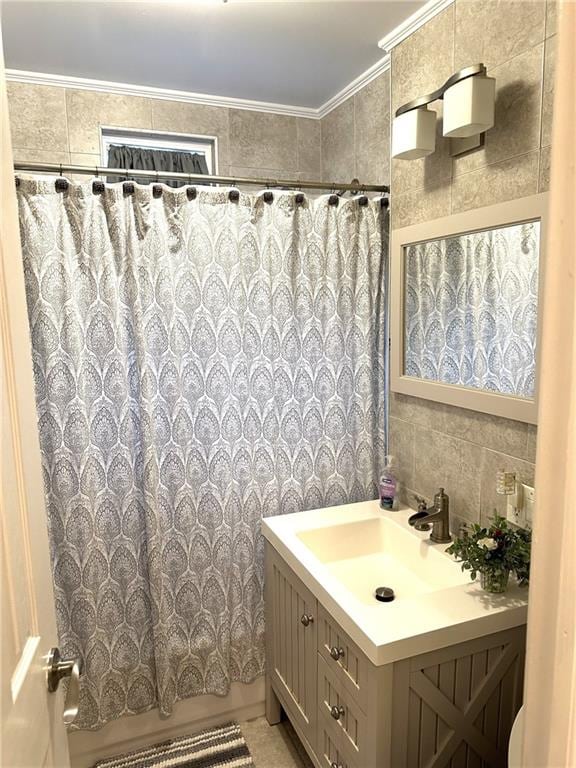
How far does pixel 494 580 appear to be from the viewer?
1401 millimetres

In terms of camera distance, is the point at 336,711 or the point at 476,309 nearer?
the point at 336,711

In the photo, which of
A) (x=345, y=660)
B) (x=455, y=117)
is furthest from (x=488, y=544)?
(x=455, y=117)

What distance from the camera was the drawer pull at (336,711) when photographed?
1463 millimetres

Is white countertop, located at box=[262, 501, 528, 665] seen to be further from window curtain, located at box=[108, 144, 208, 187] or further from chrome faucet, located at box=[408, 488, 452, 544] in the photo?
window curtain, located at box=[108, 144, 208, 187]

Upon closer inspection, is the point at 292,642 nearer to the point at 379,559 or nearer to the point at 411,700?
the point at 379,559

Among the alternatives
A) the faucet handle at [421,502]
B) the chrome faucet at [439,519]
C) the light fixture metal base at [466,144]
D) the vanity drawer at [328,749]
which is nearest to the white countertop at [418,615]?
the chrome faucet at [439,519]

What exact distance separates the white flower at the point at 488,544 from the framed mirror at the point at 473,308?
1.12 feet

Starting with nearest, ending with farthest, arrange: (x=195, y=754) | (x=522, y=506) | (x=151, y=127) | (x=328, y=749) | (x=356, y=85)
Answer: (x=522, y=506)
(x=328, y=749)
(x=195, y=754)
(x=356, y=85)
(x=151, y=127)

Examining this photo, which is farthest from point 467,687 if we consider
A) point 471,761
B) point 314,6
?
point 314,6

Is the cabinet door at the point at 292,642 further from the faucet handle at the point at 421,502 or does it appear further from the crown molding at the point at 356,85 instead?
the crown molding at the point at 356,85

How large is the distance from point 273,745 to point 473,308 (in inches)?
69.4

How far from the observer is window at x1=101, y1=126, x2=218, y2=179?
2.28 m

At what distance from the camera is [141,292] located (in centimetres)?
177

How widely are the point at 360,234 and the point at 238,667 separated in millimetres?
1761
